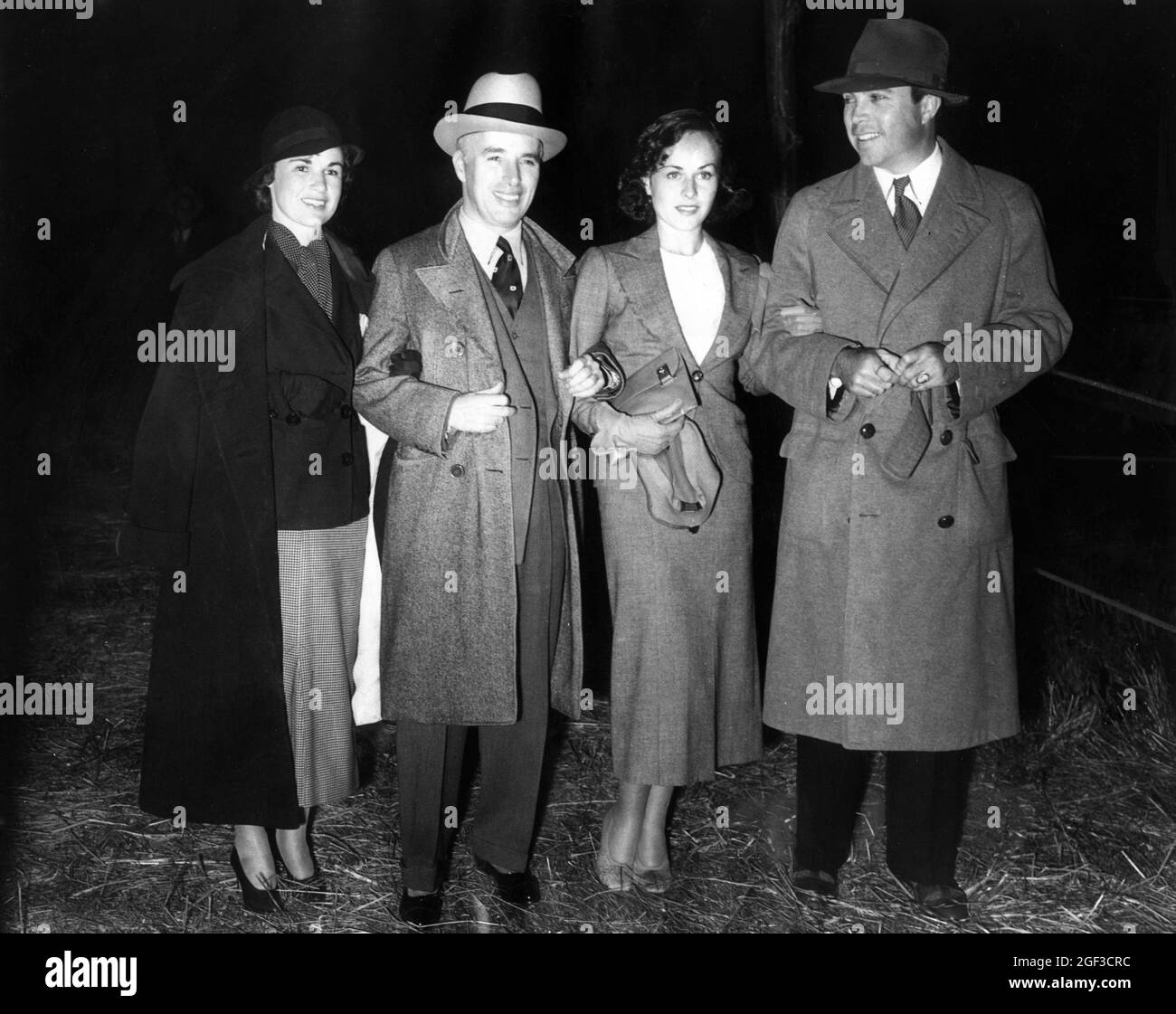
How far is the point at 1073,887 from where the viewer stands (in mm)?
4867

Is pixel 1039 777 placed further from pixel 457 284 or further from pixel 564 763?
pixel 457 284

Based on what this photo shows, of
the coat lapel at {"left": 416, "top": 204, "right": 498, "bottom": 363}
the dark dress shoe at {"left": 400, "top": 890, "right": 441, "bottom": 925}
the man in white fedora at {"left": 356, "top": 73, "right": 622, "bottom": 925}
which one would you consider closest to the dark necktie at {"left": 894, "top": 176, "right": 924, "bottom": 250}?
the man in white fedora at {"left": 356, "top": 73, "right": 622, "bottom": 925}

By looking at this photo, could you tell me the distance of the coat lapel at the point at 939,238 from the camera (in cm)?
428

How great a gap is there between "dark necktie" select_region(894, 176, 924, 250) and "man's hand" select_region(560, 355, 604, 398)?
1.02 meters

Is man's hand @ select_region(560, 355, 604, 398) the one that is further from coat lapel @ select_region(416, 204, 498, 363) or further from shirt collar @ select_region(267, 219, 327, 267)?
shirt collar @ select_region(267, 219, 327, 267)

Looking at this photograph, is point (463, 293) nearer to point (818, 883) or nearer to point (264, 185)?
Result: point (264, 185)

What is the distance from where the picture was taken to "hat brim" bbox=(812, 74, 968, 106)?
4.22 m

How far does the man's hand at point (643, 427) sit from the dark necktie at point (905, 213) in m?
0.86

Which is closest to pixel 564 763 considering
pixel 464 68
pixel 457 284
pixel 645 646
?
pixel 645 646

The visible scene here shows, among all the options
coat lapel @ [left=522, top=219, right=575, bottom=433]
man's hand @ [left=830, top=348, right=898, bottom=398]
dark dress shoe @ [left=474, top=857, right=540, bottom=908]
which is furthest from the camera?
dark dress shoe @ [left=474, top=857, right=540, bottom=908]

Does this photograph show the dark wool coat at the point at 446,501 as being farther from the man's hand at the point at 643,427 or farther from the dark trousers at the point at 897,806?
the dark trousers at the point at 897,806

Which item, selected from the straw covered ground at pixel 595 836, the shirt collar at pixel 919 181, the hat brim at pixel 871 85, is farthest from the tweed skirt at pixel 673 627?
the hat brim at pixel 871 85

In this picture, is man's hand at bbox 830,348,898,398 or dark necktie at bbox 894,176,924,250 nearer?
man's hand at bbox 830,348,898,398

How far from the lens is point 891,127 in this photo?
428 centimetres
